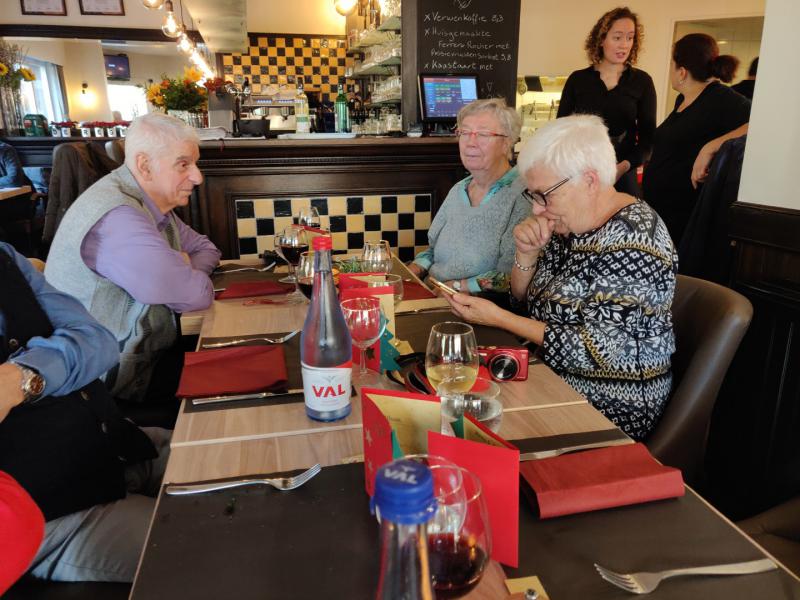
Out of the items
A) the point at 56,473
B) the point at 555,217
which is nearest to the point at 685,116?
the point at 555,217

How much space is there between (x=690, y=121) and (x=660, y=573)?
9.88ft

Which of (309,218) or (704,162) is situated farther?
(704,162)

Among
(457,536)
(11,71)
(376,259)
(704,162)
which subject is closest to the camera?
(457,536)

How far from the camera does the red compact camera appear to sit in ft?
4.20

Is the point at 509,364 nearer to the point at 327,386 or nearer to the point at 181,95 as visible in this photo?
the point at 327,386

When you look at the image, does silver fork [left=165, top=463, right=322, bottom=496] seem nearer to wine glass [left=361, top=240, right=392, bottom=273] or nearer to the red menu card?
the red menu card

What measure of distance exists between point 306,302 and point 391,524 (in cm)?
148

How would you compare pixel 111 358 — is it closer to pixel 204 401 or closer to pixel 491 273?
pixel 204 401

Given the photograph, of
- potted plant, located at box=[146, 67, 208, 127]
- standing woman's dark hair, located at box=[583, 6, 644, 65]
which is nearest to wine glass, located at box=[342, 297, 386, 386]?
standing woman's dark hair, located at box=[583, 6, 644, 65]

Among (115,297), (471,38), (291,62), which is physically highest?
(291,62)

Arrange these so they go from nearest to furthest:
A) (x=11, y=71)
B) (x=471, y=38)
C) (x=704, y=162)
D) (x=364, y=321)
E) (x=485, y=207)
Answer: (x=364, y=321) → (x=485, y=207) → (x=704, y=162) → (x=471, y=38) → (x=11, y=71)

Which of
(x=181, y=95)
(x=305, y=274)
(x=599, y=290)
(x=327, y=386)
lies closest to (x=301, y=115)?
(x=181, y=95)

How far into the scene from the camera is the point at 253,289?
205 centimetres

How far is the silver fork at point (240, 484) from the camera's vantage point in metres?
0.87
